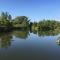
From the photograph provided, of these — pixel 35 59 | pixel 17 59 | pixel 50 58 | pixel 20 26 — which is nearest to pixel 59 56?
pixel 50 58

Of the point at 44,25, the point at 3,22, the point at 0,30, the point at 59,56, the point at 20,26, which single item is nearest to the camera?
the point at 59,56

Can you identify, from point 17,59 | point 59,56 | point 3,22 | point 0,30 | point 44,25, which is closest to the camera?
point 17,59

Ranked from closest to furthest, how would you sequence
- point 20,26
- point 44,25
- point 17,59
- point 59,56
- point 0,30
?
point 17,59, point 59,56, point 0,30, point 44,25, point 20,26

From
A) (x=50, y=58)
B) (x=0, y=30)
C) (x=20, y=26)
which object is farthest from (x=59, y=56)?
(x=20, y=26)

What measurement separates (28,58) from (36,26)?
50864 mm

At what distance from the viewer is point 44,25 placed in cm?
6272

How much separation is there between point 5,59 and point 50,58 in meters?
4.31

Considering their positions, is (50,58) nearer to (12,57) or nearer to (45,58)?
(45,58)

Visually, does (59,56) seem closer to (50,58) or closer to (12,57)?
(50,58)

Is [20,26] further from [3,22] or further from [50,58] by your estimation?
[50,58]

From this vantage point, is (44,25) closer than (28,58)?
No

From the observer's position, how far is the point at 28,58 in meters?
14.8

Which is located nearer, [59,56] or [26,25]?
[59,56]

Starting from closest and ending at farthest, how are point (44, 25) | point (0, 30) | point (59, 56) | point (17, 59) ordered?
point (17, 59) < point (59, 56) < point (0, 30) < point (44, 25)
